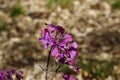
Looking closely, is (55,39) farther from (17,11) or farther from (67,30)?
(17,11)

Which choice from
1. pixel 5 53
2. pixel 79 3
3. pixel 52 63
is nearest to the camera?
pixel 52 63

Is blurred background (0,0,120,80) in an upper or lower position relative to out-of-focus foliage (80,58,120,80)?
upper

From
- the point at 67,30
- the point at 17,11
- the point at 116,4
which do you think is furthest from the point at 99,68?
the point at 17,11

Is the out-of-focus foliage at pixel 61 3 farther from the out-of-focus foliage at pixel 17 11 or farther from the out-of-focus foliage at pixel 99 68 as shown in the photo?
the out-of-focus foliage at pixel 99 68

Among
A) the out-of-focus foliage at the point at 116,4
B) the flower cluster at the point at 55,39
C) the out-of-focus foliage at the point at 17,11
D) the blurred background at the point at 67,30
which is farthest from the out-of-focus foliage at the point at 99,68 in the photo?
the flower cluster at the point at 55,39

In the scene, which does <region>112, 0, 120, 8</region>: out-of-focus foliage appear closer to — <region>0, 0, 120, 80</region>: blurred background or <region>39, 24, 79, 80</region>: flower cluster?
<region>0, 0, 120, 80</region>: blurred background

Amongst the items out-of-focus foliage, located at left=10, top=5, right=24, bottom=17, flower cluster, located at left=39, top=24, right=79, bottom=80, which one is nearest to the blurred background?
out-of-focus foliage, located at left=10, top=5, right=24, bottom=17

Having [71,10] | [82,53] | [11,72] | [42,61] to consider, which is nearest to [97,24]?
[71,10]

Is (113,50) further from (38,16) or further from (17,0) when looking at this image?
(17,0)
